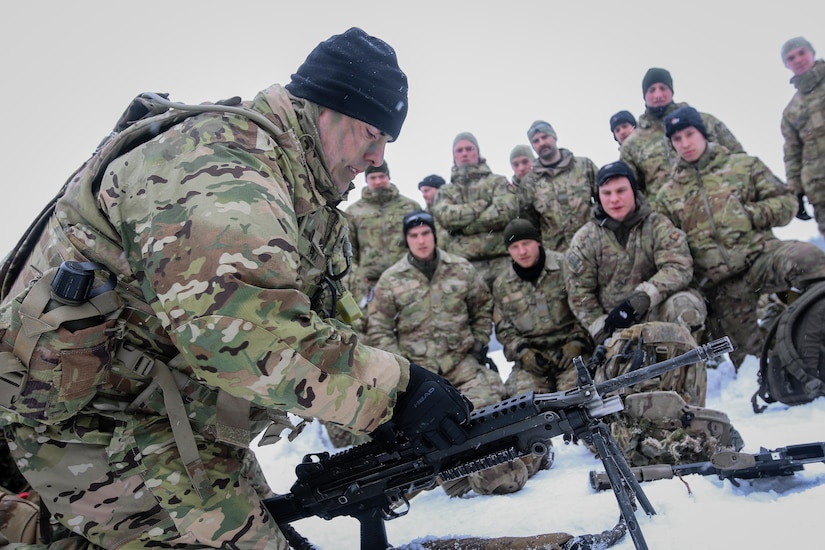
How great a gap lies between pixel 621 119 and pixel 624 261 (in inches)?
132

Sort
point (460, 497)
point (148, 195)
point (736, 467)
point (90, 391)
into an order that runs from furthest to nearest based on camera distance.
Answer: point (460, 497), point (736, 467), point (90, 391), point (148, 195)

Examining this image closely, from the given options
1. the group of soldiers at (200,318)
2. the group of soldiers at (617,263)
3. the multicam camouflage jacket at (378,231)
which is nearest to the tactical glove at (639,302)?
the group of soldiers at (617,263)

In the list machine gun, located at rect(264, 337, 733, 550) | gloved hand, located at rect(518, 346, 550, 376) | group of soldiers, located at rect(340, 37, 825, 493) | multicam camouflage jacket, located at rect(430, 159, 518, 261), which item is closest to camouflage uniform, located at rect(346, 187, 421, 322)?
multicam camouflage jacket, located at rect(430, 159, 518, 261)

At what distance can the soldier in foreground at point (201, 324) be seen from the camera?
5.18ft

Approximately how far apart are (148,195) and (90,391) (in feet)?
2.14

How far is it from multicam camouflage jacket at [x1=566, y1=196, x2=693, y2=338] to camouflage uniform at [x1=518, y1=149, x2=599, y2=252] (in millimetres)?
1273

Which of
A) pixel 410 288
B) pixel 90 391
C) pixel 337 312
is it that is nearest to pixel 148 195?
pixel 90 391

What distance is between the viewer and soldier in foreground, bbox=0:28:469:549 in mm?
1580

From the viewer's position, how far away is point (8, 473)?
2457 mm

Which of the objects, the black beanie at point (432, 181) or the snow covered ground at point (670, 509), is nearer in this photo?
the snow covered ground at point (670, 509)

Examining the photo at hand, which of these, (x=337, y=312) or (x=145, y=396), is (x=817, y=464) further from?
(x=145, y=396)

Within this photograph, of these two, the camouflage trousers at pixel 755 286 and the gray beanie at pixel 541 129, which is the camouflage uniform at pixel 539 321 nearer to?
the camouflage trousers at pixel 755 286

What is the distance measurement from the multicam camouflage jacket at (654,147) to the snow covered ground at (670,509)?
2605 millimetres

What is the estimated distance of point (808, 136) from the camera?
6383 millimetres
